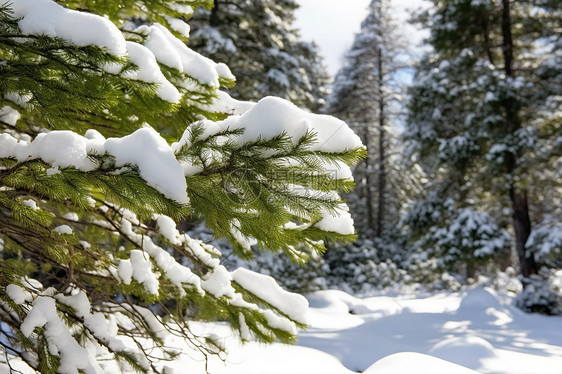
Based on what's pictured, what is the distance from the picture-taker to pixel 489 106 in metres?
9.20

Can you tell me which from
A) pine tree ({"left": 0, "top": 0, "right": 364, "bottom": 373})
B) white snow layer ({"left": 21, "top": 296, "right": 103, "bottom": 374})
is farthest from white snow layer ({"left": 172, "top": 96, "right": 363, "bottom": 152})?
white snow layer ({"left": 21, "top": 296, "right": 103, "bottom": 374})

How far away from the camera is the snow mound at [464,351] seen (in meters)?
4.57

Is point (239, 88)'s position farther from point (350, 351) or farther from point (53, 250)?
point (53, 250)

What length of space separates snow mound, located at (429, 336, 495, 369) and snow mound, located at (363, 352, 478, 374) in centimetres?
84

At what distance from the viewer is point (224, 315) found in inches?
102

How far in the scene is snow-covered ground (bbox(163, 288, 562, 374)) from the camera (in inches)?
153

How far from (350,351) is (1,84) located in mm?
4789

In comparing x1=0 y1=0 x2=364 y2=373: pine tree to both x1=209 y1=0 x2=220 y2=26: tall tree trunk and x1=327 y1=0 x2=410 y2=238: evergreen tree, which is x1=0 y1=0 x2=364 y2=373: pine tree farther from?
x1=327 y1=0 x2=410 y2=238: evergreen tree

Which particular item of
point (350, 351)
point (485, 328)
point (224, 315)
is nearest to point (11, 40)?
point (224, 315)

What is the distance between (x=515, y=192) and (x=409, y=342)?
502 cm

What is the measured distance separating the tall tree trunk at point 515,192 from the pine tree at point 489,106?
0.8 inches

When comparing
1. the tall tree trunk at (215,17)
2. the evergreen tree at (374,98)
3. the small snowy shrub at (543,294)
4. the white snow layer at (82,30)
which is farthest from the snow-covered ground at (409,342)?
the evergreen tree at (374,98)

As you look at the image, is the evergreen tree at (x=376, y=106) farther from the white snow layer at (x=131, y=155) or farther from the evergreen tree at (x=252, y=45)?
the white snow layer at (x=131, y=155)

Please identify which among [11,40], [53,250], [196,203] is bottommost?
[53,250]
